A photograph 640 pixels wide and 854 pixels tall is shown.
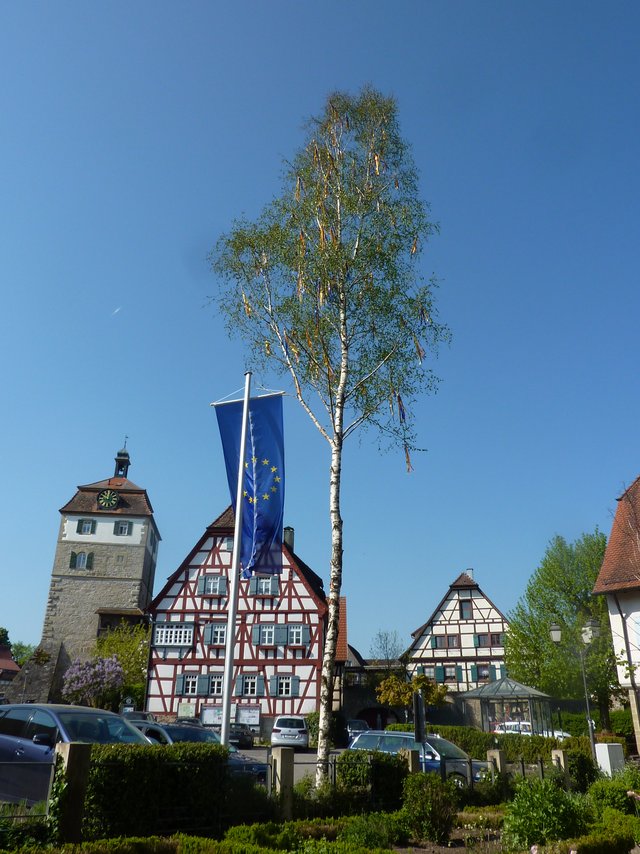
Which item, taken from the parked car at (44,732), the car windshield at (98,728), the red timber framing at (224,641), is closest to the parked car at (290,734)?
the red timber framing at (224,641)

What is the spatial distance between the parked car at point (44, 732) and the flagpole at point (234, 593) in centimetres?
215

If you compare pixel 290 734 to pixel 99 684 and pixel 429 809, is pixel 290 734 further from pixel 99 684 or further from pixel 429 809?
pixel 429 809

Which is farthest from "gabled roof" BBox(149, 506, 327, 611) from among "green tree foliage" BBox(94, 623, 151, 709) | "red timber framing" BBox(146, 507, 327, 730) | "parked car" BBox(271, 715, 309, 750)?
"parked car" BBox(271, 715, 309, 750)

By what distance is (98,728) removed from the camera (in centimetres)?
1182

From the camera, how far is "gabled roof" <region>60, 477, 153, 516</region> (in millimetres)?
64562

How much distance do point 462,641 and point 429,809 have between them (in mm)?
43137

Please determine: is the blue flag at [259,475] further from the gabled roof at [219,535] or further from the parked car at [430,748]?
the gabled roof at [219,535]

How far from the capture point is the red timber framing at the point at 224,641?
43156 mm

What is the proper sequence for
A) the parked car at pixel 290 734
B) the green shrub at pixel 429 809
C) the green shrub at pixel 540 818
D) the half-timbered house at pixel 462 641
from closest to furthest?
1. the green shrub at pixel 540 818
2. the green shrub at pixel 429 809
3. the parked car at pixel 290 734
4. the half-timbered house at pixel 462 641

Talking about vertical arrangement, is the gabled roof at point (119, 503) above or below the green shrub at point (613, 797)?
above

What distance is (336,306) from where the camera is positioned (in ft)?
67.6

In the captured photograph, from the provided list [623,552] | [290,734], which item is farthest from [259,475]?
[290,734]

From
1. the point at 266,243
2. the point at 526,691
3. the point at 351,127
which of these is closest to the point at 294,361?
the point at 266,243

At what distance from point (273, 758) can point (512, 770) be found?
32.3ft
